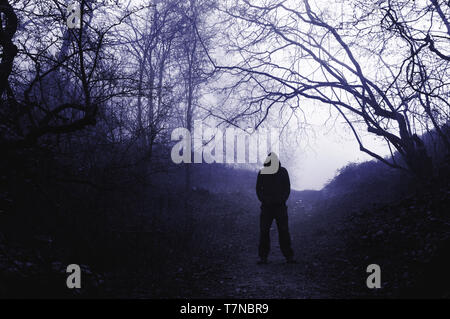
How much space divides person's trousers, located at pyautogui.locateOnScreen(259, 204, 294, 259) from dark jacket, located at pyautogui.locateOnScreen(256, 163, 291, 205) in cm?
13

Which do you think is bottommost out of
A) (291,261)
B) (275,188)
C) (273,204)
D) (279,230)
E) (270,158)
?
(291,261)

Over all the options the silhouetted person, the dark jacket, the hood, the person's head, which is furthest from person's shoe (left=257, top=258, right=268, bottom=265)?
the hood

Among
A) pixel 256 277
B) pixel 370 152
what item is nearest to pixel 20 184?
pixel 256 277

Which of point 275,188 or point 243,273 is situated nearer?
point 243,273

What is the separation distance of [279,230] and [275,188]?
87cm

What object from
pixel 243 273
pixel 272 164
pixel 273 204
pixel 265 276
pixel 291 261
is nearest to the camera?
pixel 265 276

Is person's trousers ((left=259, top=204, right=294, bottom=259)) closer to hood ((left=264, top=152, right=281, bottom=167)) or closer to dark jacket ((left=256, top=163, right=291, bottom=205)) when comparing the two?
dark jacket ((left=256, top=163, right=291, bottom=205))

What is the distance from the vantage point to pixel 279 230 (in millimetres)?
6469

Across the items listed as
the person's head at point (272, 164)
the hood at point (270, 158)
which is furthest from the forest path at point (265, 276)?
the hood at point (270, 158)

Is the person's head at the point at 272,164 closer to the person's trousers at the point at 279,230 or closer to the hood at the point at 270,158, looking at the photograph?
the hood at the point at 270,158

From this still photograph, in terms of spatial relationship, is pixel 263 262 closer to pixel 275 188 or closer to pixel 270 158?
pixel 275 188

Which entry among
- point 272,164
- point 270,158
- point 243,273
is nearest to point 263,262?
point 243,273

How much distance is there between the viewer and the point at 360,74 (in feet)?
30.4
